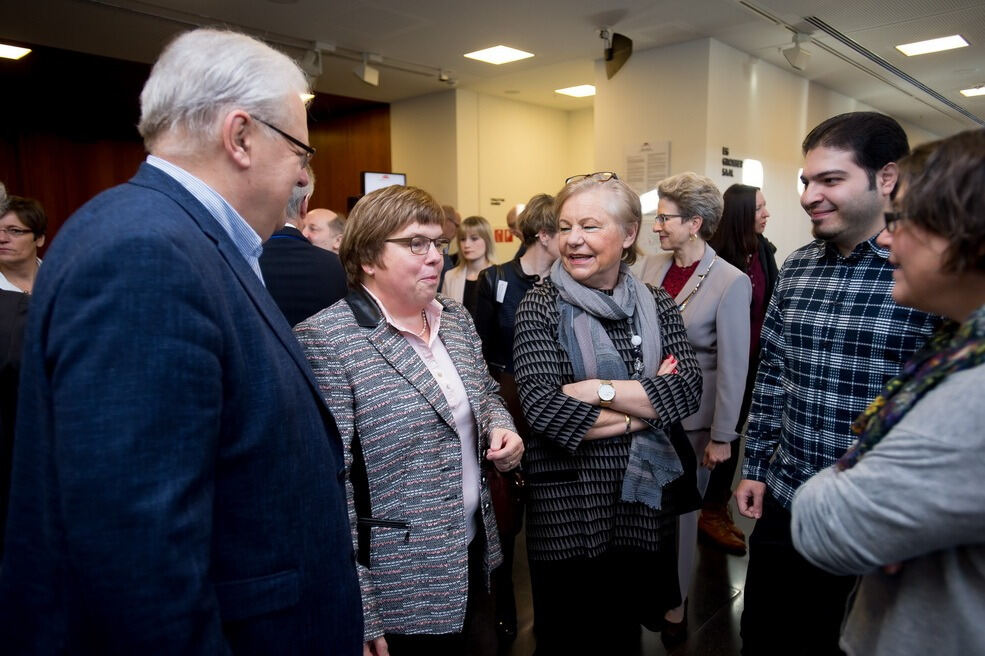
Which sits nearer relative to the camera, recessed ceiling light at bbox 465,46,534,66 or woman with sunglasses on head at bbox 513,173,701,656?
woman with sunglasses on head at bbox 513,173,701,656

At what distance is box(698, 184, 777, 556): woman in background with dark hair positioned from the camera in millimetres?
3201

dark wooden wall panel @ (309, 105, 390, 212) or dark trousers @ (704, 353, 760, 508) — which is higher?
dark wooden wall panel @ (309, 105, 390, 212)

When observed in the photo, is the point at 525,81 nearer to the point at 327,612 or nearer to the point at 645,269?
the point at 645,269

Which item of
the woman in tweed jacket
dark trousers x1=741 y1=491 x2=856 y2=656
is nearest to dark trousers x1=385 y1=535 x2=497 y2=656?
the woman in tweed jacket

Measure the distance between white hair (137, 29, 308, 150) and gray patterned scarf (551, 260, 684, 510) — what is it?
1076 mm

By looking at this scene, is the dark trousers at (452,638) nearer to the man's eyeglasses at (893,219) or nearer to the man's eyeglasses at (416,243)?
the man's eyeglasses at (416,243)

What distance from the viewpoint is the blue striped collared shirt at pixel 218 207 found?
2.94 feet

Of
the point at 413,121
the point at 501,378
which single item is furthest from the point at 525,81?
the point at 501,378

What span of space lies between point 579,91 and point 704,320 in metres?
6.46

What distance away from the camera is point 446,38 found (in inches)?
232

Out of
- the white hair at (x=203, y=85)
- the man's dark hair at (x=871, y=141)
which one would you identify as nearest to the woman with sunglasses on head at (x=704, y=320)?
the man's dark hair at (x=871, y=141)

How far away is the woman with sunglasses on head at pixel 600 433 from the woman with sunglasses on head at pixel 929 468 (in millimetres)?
745

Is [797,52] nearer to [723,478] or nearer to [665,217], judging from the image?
[665,217]

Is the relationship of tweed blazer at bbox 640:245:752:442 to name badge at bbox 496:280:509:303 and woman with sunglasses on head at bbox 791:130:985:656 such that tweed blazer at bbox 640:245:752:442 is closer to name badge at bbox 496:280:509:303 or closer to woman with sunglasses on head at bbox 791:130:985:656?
name badge at bbox 496:280:509:303
